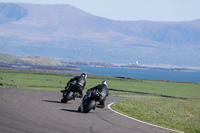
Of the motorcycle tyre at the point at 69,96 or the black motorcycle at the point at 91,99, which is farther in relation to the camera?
the motorcycle tyre at the point at 69,96

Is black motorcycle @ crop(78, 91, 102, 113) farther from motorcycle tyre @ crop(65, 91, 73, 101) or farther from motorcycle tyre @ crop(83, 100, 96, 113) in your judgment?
motorcycle tyre @ crop(65, 91, 73, 101)

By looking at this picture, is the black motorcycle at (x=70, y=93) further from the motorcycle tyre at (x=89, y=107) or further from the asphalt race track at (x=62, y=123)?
the asphalt race track at (x=62, y=123)

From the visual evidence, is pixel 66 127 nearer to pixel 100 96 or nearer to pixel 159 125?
pixel 159 125

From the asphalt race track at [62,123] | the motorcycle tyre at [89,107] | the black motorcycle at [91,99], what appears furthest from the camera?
the black motorcycle at [91,99]

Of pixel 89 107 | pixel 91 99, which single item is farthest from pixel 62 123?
pixel 91 99

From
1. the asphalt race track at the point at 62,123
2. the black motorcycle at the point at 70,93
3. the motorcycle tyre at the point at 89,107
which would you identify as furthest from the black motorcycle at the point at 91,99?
the black motorcycle at the point at 70,93

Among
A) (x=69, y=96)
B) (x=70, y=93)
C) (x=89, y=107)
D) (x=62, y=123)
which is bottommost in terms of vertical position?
(x=62, y=123)

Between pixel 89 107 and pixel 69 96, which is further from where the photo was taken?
pixel 69 96

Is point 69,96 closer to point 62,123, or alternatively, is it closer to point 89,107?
point 89,107

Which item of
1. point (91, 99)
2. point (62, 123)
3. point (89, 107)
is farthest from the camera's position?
point (91, 99)

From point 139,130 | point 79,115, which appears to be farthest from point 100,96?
point 139,130

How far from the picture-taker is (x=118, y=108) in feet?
90.3

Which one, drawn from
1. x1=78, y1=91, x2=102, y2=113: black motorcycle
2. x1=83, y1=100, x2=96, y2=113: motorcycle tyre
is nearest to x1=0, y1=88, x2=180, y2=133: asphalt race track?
x1=83, y1=100, x2=96, y2=113: motorcycle tyre

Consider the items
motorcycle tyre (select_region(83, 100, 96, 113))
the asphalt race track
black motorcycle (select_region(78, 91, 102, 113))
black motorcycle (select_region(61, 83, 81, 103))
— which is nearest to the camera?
the asphalt race track
